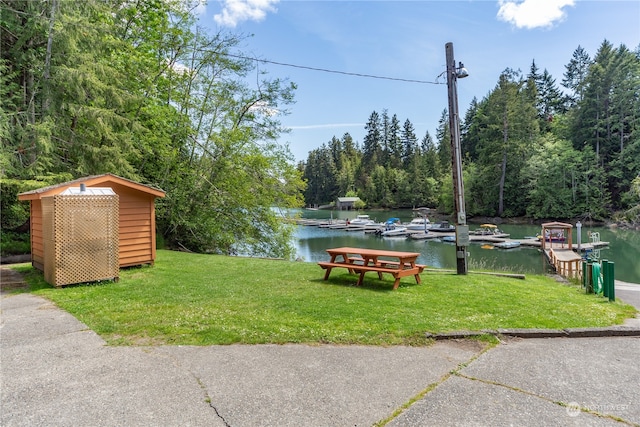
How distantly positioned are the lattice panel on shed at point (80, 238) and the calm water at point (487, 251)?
41.1 feet

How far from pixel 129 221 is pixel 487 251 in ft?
82.0

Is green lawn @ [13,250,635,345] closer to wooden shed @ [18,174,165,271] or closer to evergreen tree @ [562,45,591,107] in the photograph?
wooden shed @ [18,174,165,271]

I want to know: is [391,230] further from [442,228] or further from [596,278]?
[596,278]

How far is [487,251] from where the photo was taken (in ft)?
88.1

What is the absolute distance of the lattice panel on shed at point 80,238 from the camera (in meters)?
6.08

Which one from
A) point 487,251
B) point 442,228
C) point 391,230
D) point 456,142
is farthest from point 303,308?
point 442,228

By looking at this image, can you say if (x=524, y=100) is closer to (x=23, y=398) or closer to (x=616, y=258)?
(x=616, y=258)

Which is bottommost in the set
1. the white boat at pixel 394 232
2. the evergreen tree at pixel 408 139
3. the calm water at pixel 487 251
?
the calm water at pixel 487 251

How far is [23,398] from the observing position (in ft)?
8.89

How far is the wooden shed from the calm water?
38.2 feet

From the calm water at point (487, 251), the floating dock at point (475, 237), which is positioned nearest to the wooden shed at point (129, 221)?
the floating dock at point (475, 237)

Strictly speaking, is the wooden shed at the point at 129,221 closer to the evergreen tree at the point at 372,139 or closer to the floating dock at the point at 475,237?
the floating dock at the point at 475,237

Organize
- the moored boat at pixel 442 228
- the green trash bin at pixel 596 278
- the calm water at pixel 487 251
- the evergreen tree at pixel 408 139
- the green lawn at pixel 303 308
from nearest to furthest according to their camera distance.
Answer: the green lawn at pixel 303 308 → the green trash bin at pixel 596 278 → the calm water at pixel 487 251 → the moored boat at pixel 442 228 → the evergreen tree at pixel 408 139

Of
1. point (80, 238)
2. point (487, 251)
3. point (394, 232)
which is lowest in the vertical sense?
point (487, 251)
